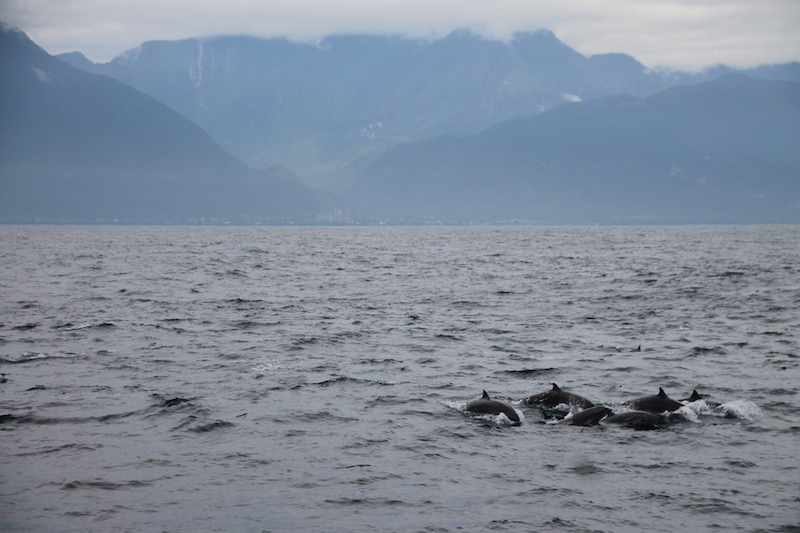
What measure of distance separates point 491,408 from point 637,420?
11.3 feet

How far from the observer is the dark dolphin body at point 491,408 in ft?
69.6

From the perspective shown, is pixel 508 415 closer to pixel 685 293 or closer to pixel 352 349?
pixel 352 349

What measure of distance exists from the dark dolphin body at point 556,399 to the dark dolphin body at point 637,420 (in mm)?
1223

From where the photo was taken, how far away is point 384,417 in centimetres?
2142

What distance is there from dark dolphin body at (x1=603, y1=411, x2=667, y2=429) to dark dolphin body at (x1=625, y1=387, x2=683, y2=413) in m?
0.54

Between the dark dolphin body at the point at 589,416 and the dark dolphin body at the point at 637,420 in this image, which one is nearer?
the dark dolphin body at the point at 637,420

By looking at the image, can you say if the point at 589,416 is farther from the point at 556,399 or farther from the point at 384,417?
the point at 384,417

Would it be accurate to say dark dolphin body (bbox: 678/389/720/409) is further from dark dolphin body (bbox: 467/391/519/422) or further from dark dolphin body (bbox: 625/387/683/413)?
dark dolphin body (bbox: 467/391/519/422)

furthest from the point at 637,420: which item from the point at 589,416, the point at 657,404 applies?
the point at 657,404

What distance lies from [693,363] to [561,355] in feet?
14.2

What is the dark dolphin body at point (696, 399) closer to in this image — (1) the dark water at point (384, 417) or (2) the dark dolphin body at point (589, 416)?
(1) the dark water at point (384, 417)

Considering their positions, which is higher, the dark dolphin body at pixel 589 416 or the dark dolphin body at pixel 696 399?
the dark dolphin body at pixel 696 399

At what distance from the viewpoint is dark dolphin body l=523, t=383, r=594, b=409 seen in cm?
2214

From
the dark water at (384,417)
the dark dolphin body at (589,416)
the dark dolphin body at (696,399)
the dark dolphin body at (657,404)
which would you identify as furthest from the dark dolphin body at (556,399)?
the dark dolphin body at (696,399)
